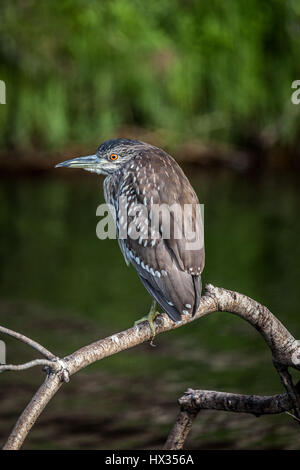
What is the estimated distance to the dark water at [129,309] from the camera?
5.45 m

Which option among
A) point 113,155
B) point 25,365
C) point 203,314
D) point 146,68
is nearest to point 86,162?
point 113,155

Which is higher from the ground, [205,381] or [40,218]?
[40,218]

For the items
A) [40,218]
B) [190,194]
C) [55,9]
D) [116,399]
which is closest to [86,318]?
[116,399]

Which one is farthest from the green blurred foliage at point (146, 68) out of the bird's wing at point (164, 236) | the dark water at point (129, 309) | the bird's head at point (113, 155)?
the bird's wing at point (164, 236)

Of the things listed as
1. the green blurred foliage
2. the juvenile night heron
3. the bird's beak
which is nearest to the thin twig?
the juvenile night heron

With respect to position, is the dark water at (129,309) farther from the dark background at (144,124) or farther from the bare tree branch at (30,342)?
the bare tree branch at (30,342)

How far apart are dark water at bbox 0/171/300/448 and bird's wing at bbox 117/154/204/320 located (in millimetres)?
2248

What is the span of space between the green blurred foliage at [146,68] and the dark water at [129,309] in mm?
797

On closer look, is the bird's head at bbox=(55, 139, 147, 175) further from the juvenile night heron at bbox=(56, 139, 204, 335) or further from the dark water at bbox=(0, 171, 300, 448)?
the dark water at bbox=(0, 171, 300, 448)

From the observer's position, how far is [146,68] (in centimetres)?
1166

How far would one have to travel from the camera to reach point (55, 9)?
11406mm
